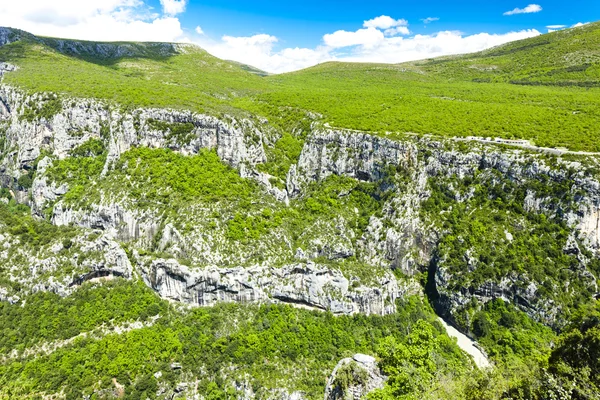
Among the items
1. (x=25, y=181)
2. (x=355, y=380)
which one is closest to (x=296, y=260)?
(x=355, y=380)

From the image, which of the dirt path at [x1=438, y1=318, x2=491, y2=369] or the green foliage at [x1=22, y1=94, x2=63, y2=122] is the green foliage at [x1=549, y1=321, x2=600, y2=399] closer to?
the dirt path at [x1=438, y1=318, x2=491, y2=369]

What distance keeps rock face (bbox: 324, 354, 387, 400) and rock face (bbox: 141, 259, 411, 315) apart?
20.5 m

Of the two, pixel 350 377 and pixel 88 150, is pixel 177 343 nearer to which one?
pixel 350 377

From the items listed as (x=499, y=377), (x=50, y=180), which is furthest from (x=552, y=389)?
(x=50, y=180)

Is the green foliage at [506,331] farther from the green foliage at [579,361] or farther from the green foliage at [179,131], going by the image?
the green foliage at [179,131]

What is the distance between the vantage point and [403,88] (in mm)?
121312

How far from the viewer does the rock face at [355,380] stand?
Result: 3288 centimetres

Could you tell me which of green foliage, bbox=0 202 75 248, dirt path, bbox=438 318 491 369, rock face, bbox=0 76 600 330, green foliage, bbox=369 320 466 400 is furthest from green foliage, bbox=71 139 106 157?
dirt path, bbox=438 318 491 369

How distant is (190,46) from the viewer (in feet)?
550

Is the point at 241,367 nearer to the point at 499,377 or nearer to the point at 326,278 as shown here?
the point at 326,278

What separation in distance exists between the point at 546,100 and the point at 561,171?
159 feet

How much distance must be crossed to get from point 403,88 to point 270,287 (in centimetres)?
9395

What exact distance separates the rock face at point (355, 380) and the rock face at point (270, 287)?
807 inches

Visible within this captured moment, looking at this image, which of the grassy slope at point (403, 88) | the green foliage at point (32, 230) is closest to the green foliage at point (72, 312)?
the green foliage at point (32, 230)
